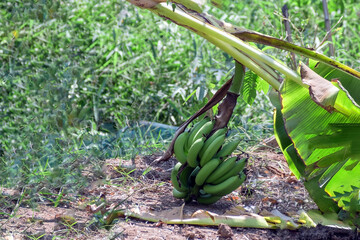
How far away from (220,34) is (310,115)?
538mm

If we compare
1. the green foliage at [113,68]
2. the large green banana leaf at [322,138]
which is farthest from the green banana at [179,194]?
the green foliage at [113,68]

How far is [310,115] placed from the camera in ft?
7.79

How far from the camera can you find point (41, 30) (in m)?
4.59

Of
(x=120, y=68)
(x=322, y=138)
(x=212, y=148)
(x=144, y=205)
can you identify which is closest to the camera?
(x=322, y=138)

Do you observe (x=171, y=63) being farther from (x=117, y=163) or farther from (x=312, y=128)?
(x=312, y=128)

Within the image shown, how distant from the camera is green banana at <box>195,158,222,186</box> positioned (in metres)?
2.46

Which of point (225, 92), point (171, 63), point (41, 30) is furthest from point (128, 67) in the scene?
point (225, 92)

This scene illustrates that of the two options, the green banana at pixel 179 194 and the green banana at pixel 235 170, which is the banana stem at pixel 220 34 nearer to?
the green banana at pixel 235 170

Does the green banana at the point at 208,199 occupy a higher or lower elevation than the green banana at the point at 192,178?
lower

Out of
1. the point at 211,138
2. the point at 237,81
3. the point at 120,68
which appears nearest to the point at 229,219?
the point at 211,138

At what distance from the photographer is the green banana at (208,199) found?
2574 mm

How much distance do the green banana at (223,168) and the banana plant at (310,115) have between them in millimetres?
235

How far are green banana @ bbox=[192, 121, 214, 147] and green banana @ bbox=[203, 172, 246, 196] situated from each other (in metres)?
0.23

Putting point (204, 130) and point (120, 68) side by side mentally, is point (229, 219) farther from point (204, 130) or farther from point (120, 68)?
point (120, 68)
